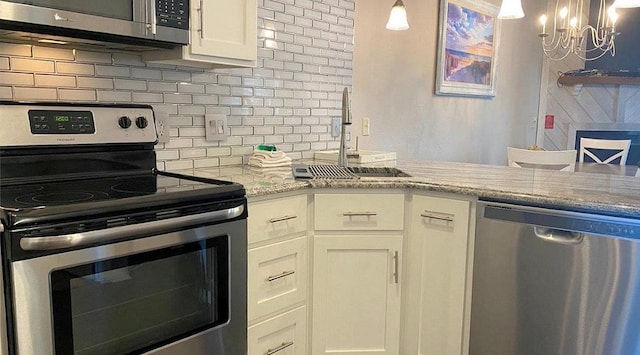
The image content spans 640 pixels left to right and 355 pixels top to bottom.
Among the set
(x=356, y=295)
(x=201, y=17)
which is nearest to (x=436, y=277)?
(x=356, y=295)

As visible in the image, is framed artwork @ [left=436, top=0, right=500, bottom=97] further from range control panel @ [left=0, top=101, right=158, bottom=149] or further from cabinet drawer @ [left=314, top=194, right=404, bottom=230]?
range control panel @ [left=0, top=101, right=158, bottom=149]

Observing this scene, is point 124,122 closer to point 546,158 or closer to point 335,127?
point 335,127

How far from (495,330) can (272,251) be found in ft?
2.94

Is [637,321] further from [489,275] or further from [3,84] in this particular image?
[3,84]

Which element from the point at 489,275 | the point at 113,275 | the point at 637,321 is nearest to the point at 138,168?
the point at 113,275

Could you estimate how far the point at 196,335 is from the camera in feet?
5.25

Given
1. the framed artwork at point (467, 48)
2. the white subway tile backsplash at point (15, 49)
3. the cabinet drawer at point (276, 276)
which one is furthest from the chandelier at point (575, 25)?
the white subway tile backsplash at point (15, 49)

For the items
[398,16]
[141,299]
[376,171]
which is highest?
[398,16]

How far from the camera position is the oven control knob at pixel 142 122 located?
194 cm

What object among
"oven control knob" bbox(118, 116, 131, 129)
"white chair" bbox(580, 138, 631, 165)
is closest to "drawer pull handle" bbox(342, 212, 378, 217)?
"oven control knob" bbox(118, 116, 131, 129)

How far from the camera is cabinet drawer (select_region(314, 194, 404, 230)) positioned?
2.07m

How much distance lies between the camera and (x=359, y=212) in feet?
6.88

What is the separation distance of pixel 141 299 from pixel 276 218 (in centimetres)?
62

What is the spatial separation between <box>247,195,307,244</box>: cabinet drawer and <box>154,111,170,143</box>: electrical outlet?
53cm
